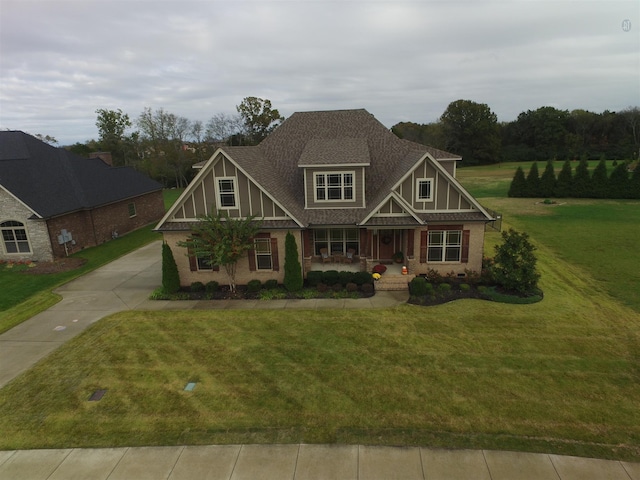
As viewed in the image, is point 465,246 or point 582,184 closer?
point 465,246

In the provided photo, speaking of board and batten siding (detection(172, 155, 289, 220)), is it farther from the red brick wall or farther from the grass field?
the red brick wall

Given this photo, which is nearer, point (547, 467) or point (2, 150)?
point (547, 467)

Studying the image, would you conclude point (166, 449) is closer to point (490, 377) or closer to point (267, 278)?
point (490, 377)

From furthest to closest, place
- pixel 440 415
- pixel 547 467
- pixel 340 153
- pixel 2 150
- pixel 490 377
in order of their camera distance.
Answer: pixel 2 150, pixel 340 153, pixel 490 377, pixel 440 415, pixel 547 467

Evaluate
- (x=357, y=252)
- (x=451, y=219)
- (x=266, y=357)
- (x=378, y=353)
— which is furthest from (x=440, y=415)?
(x=357, y=252)

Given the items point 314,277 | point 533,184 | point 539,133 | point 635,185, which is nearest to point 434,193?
point 314,277

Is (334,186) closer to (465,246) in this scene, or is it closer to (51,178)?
(465,246)
